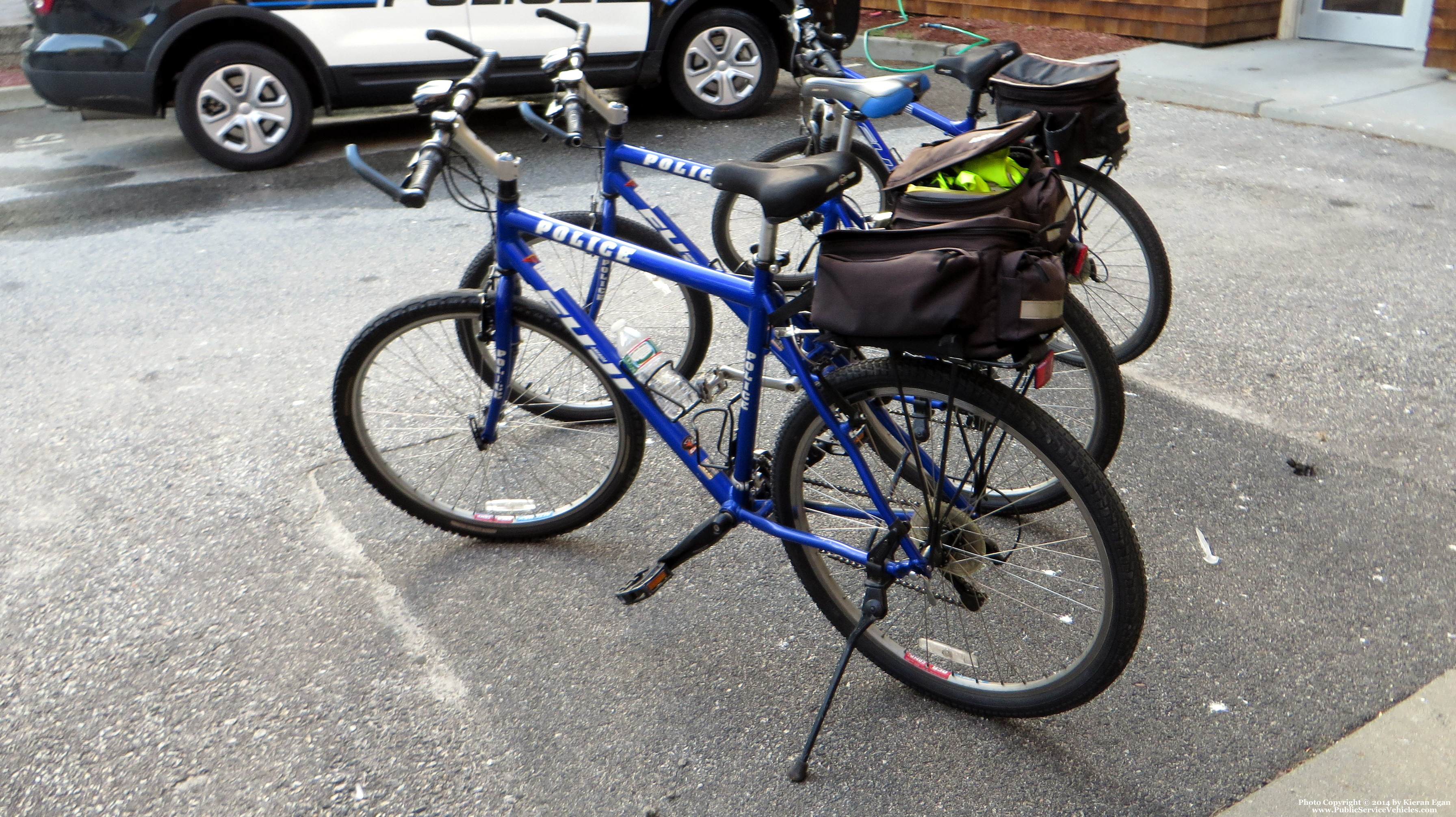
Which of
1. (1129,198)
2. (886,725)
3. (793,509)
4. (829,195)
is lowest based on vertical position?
(886,725)

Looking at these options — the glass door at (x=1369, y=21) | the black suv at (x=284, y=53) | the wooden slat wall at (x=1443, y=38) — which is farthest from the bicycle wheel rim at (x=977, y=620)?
the glass door at (x=1369, y=21)

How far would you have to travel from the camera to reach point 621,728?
2.75 meters

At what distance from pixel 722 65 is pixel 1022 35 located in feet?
12.7

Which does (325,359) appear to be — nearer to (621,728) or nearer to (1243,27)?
(621,728)

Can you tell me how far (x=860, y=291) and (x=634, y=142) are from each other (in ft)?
20.1

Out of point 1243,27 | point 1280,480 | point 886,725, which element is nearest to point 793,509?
point 886,725

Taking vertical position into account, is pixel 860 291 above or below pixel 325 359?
above

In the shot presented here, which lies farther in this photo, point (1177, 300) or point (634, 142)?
point (634, 142)

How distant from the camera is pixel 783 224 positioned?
428cm

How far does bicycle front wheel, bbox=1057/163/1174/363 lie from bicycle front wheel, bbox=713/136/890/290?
0.69m

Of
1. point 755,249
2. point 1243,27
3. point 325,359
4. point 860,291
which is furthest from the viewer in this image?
point 1243,27

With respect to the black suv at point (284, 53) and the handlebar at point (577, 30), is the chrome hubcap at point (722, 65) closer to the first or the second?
the black suv at point (284, 53)

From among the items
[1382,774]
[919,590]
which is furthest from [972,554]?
[1382,774]

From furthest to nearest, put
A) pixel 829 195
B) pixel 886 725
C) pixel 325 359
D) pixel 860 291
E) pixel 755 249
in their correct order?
pixel 325 359, pixel 755 249, pixel 886 725, pixel 829 195, pixel 860 291
